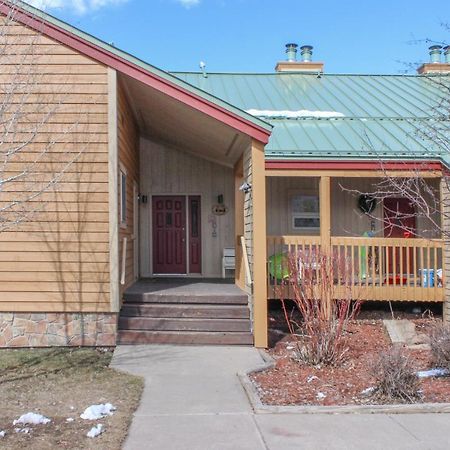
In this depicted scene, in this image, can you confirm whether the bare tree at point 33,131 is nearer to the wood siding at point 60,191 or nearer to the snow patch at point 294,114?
the wood siding at point 60,191

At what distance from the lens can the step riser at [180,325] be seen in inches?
350

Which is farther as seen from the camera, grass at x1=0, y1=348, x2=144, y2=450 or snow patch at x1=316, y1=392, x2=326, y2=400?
snow patch at x1=316, y1=392, x2=326, y2=400

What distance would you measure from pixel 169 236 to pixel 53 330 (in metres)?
5.26

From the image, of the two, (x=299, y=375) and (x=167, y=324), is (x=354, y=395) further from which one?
(x=167, y=324)

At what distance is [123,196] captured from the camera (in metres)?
9.84

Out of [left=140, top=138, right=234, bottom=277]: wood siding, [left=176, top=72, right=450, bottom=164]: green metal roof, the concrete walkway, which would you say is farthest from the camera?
[left=140, top=138, right=234, bottom=277]: wood siding

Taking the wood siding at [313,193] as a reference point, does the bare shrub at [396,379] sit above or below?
below

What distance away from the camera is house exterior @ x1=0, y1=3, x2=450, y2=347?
339 inches

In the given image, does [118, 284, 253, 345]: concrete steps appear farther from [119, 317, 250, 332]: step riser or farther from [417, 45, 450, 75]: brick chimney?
[417, 45, 450, 75]: brick chimney

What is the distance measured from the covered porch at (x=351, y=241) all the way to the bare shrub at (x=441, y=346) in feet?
4.04

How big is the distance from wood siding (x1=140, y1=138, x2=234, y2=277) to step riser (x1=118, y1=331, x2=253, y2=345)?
15.6ft

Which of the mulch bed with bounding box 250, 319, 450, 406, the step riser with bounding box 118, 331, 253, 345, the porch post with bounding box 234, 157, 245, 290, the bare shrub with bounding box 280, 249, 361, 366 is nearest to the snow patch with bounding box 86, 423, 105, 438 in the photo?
the mulch bed with bounding box 250, 319, 450, 406

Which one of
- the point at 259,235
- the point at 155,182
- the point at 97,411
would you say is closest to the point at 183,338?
the point at 259,235

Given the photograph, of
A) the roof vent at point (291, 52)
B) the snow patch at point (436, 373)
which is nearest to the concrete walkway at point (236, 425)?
the snow patch at point (436, 373)
